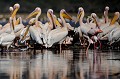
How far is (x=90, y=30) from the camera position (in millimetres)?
25594

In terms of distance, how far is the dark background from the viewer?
57625mm

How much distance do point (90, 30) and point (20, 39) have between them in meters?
2.85

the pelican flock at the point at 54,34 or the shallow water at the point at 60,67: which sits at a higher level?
the pelican flock at the point at 54,34

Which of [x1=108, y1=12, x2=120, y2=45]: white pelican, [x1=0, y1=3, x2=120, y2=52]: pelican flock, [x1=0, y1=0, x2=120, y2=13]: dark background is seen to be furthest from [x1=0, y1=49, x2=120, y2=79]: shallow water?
[x1=0, y1=0, x2=120, y2=13]: dark background

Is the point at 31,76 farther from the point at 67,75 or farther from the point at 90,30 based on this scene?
the point at 90,30

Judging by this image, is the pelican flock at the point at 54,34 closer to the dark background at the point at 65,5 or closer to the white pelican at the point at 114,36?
the white pelican at the point at 114,36

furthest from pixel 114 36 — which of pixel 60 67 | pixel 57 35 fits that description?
pixel 60 67

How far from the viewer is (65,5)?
57250 millimetres

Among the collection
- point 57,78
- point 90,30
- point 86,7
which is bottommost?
point 57,78

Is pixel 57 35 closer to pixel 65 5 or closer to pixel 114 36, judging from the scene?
pixel 114 36

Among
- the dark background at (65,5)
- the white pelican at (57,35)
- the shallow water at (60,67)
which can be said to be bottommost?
the shallow water at (60,67)

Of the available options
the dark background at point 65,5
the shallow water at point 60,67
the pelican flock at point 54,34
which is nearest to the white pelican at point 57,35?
the pelican flock at point 54,34

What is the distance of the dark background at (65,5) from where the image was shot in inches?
2269

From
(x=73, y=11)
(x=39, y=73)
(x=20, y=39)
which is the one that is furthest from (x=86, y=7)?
(x=39, y=73)
